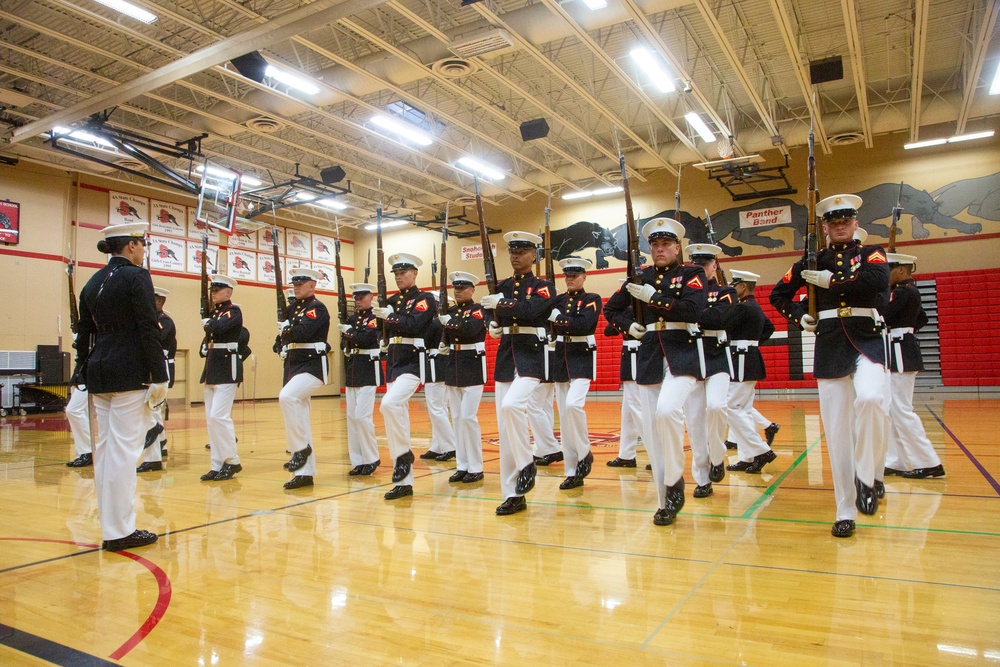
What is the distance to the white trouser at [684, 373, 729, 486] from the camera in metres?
4.81

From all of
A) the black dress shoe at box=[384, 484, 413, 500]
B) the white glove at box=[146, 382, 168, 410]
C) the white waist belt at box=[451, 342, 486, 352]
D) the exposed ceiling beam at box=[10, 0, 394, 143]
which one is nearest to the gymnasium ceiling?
the exposed ceiling beam at box=[10, 0, 394, 143]

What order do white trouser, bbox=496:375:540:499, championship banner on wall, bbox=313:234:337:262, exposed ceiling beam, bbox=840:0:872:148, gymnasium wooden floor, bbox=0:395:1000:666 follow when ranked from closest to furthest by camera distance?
gymnasium wooden floor, bbox=0:395:1000:666
white trouser, bbox=496:375:540:499
exposed ceiling beam, bbox=840:0:872:148
championship banner on wall, bbox=313:234:337:262

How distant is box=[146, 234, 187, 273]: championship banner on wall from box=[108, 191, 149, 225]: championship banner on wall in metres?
0.67

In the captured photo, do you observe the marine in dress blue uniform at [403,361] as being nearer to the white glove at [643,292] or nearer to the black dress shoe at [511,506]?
the black dress shoe at [511,506]

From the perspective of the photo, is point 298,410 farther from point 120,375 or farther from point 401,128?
point 401,128

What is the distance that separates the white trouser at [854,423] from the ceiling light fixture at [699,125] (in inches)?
398

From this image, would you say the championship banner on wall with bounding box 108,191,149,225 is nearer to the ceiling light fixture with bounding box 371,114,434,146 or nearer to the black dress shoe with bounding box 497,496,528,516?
the ceiling light fixture with bounding box 371,114,434,146

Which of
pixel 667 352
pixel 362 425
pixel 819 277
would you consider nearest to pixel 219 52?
pixel 362 425

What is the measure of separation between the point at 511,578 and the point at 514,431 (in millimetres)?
1407

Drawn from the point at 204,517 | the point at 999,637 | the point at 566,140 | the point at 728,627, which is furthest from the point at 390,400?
the point at 566,140

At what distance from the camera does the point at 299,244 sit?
72.7 feet

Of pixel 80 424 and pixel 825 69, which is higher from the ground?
pixel 825 69

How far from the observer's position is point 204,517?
16.1 ft

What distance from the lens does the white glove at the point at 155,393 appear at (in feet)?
13.9
